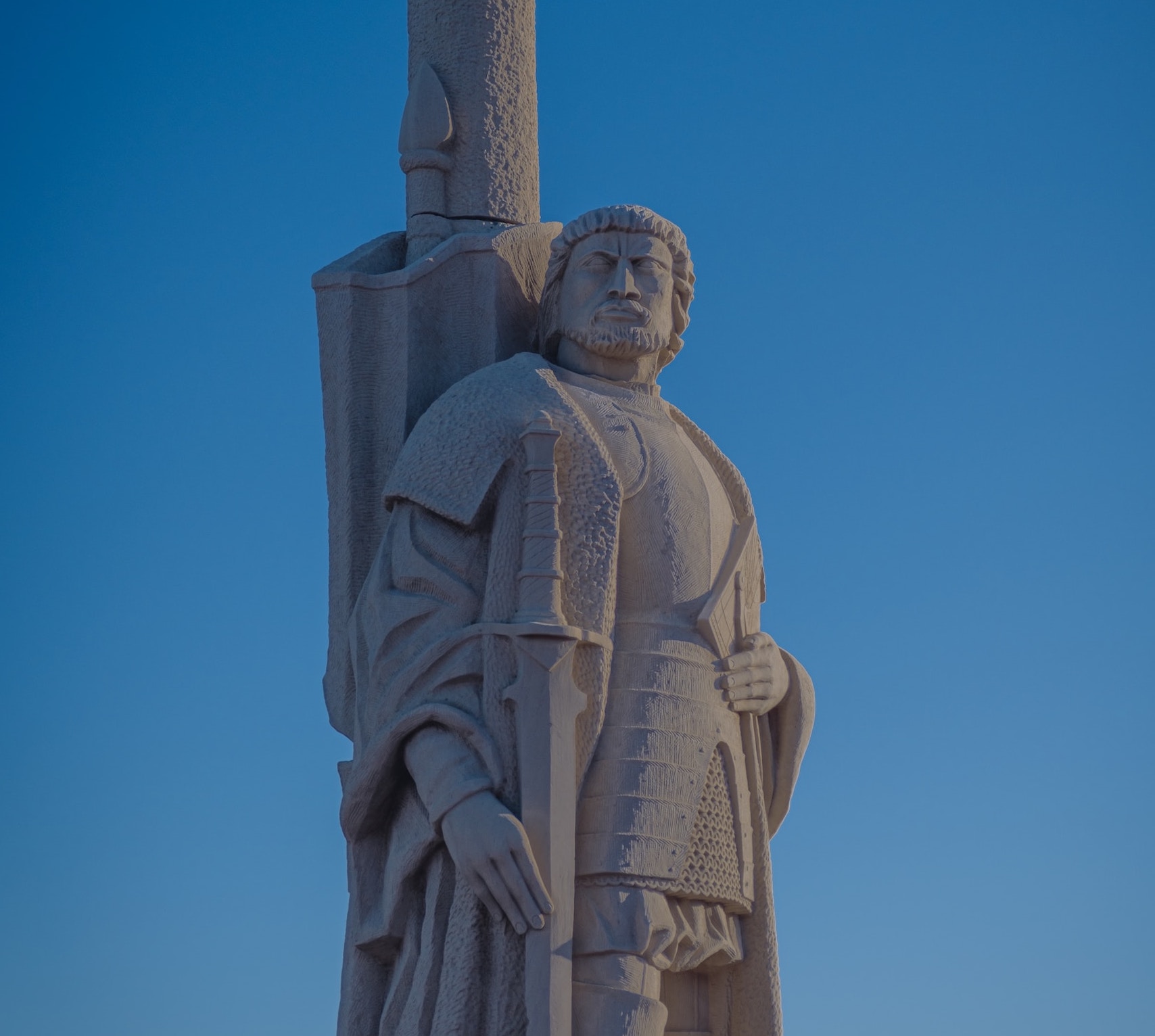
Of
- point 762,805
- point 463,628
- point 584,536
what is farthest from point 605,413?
point 762,805

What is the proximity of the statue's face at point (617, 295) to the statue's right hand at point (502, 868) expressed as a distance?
204 centimetres

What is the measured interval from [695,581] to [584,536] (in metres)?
0.51

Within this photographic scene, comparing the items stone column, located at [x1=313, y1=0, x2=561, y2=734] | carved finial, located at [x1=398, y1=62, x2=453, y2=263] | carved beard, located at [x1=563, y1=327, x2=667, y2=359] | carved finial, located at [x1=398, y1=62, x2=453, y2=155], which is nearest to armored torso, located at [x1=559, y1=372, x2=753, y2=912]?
carved beard, located at [x1=563, y1=327, x2=667, y2=359]

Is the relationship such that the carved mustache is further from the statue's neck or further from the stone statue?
the statue's neck

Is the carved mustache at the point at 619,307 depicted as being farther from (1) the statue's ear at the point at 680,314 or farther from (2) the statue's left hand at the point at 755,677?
(2) the statue's left hand at the point at 755,677

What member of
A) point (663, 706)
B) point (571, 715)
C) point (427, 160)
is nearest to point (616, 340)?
point (427, 160)

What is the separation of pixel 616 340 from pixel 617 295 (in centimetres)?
18

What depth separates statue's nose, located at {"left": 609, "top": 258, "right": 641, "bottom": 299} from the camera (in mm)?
7793

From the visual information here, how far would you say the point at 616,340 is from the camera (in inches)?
307

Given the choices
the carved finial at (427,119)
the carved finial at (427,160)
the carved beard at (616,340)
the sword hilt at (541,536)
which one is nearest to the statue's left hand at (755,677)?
the sword hilt at (541,536)

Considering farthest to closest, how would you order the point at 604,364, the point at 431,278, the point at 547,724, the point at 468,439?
1. the point at 431,278
2. the point at 604,364
3. the point at 468,439
4. the point at 547,724

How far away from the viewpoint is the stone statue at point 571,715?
271 inches

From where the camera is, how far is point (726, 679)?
745 cm

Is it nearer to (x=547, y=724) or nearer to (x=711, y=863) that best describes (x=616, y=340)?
(x=547, y=724)
